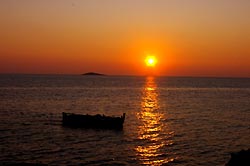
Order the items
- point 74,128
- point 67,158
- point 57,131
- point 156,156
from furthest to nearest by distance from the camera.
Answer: point 74,128, point 57,131, point 156,156, point 67,158

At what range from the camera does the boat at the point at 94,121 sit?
185 ft

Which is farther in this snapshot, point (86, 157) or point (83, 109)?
point (83, 109)

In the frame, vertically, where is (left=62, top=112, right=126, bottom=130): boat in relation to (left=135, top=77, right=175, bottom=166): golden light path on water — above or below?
above

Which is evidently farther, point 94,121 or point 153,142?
point 94,121

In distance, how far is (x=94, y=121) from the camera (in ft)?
188

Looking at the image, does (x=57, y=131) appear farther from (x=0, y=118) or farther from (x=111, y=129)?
(x=0, y=118)

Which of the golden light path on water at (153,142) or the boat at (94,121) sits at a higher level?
the boat at (94,121)

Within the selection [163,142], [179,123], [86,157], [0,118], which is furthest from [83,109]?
[86,157]

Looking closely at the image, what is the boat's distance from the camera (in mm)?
56375

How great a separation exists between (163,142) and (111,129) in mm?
12056

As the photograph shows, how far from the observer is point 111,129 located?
181ft

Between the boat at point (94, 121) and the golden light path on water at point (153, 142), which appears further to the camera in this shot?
the boat at point (94, 121)

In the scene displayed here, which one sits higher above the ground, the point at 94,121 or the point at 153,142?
the point at 94,121

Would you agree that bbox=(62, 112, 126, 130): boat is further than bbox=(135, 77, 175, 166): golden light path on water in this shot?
Yes
